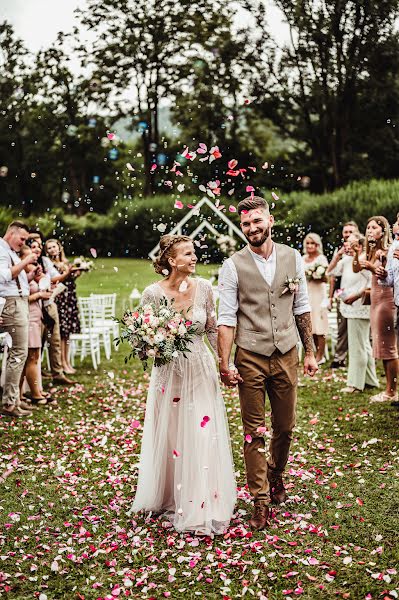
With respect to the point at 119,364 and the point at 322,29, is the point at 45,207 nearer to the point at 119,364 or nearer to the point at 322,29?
the point at 322,29

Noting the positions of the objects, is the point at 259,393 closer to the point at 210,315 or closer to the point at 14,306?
the point at 210,315

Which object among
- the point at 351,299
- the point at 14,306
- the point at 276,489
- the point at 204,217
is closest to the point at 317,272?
the point at 351,299

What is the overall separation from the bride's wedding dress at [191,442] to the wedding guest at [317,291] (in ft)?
16.9

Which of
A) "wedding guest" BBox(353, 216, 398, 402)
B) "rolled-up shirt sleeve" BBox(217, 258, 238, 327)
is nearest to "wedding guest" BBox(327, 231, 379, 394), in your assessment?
"wedding guest" BBox(353, 216, 398, 402)

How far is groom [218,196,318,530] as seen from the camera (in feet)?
14.2

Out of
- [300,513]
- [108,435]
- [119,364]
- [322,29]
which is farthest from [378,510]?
[322,29]

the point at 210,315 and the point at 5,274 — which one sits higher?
the point at 5,274

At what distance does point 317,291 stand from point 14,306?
456 cm

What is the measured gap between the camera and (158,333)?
169 inches

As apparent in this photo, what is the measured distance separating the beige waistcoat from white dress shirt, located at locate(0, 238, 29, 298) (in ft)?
12.1

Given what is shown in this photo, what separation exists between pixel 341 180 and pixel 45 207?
1530 centimetres

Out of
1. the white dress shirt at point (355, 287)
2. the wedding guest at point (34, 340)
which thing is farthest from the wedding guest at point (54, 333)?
the white dress shirt at point (355, 287)

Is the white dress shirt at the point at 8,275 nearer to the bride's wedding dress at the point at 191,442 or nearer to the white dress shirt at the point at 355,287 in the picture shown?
the bride's wedding dress at the point at 191,442

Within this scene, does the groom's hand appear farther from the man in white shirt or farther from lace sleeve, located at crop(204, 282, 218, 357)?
the man in white shirt
